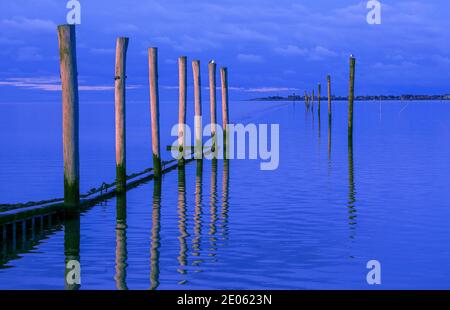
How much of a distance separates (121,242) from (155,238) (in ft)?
2.04

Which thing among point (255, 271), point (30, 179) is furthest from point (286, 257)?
point (30, 179)

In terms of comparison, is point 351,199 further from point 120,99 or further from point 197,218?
point 120,99

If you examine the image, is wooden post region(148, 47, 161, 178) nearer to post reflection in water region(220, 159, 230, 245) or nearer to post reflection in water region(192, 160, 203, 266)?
post reflection in water region(192, 160, 203, 266)

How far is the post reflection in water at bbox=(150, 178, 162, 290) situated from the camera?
435 inches

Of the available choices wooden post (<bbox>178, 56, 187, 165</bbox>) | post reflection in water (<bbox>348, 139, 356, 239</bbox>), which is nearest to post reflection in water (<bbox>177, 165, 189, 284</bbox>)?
wooden post (<bbox>178, 56, 187, 165</bbox>)

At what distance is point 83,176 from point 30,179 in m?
2.02

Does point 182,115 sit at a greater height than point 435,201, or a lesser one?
greater

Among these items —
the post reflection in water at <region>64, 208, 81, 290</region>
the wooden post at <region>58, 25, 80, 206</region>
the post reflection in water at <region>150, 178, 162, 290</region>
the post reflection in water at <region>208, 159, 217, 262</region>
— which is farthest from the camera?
the wooden post at <region>58, 25, 80, 206</region>

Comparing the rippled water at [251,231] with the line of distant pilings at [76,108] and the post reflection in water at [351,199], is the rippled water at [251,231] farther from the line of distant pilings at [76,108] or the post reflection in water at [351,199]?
the line of distant pilings at [76,108]

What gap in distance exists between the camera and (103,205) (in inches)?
730

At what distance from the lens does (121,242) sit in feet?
45.3

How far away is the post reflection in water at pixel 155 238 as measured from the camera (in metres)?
11.1

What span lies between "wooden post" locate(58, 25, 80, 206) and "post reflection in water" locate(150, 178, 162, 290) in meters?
1.71
